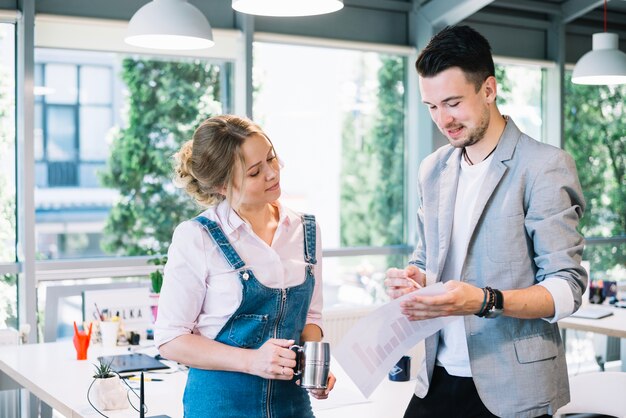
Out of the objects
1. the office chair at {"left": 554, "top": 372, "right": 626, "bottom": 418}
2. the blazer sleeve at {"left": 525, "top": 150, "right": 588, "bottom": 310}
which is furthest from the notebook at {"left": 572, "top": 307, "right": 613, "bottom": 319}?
the blazer sleeve at {"left": 525, "top": 150, "right": 588, "bottom": 310}

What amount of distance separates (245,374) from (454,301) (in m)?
0.54

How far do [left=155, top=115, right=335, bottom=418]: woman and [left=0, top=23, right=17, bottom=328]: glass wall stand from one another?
358 cm

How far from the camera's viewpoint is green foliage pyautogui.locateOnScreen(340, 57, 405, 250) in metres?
6.70

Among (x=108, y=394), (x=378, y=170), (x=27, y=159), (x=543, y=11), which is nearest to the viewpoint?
(x=108, y=394)

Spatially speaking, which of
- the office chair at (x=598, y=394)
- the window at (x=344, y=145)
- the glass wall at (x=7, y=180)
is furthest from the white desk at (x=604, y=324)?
the glass wall at (x=7, y=180)

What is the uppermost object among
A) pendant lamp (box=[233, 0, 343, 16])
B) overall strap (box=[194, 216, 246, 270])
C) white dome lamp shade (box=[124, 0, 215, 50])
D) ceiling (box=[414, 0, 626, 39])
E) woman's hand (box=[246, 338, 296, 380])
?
ceiling (box=[414, 0, 626, 39])

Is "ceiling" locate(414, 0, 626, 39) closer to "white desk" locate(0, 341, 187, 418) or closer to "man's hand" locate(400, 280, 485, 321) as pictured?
"white desk" locate(0, 341, 187, 418)

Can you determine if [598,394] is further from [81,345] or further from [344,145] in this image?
[344,145]

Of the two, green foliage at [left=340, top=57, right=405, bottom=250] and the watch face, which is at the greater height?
green foliage at [left=340, top=57, right=405, bottom=250]

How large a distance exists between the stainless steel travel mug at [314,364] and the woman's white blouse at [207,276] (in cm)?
18

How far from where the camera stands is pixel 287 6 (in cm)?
280

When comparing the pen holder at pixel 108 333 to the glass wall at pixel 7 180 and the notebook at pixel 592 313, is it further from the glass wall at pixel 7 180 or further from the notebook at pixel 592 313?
the notebook at pixel 592 313

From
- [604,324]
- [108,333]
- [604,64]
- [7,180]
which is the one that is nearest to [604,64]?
[604,64]

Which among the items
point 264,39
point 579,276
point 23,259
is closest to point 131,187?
point 23,259
